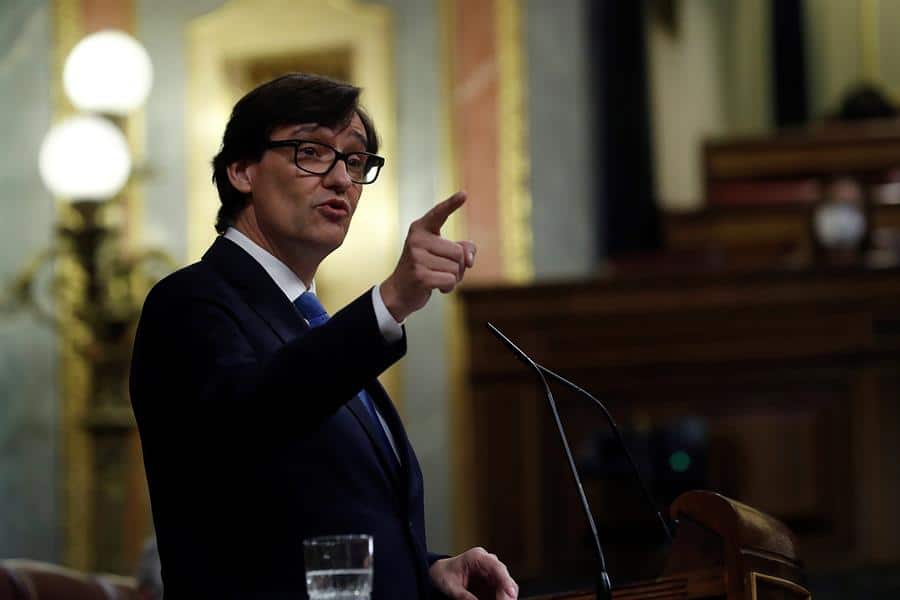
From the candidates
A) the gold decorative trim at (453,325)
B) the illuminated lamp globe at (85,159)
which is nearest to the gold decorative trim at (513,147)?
the gold decorative trim at (453,325)

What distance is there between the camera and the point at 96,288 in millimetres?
5789

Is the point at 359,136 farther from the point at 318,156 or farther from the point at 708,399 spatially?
the point at 708,399

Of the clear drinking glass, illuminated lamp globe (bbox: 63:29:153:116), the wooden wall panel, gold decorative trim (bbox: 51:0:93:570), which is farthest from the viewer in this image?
gold decorative trim (bbox: 51:0:93:570)

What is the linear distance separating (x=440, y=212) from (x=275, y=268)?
0.36m

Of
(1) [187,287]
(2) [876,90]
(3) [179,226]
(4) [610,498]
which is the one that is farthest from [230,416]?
(2) [876,90]

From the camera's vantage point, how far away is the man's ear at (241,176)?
1.75 metres

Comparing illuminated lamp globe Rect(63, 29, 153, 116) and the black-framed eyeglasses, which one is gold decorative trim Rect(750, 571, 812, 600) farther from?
illuminated lamp globe Rect(63, 29, 153, 116)

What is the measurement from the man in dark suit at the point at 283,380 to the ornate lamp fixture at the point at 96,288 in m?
3.89

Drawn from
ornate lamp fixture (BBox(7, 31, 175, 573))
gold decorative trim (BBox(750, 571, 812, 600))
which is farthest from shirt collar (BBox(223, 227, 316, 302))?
ornate lamp fixture (BBox(7, 31, 175, 573))

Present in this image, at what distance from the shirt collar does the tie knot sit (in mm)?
14

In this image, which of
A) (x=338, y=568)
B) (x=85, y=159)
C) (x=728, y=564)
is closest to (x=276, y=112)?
(x=338, y=568)

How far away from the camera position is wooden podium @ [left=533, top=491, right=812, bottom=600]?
1570 mm

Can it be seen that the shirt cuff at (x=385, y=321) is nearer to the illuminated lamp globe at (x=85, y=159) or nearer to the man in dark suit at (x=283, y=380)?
the man in dark suit at (x=283, y=380)

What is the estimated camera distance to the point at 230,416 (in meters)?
1.48
